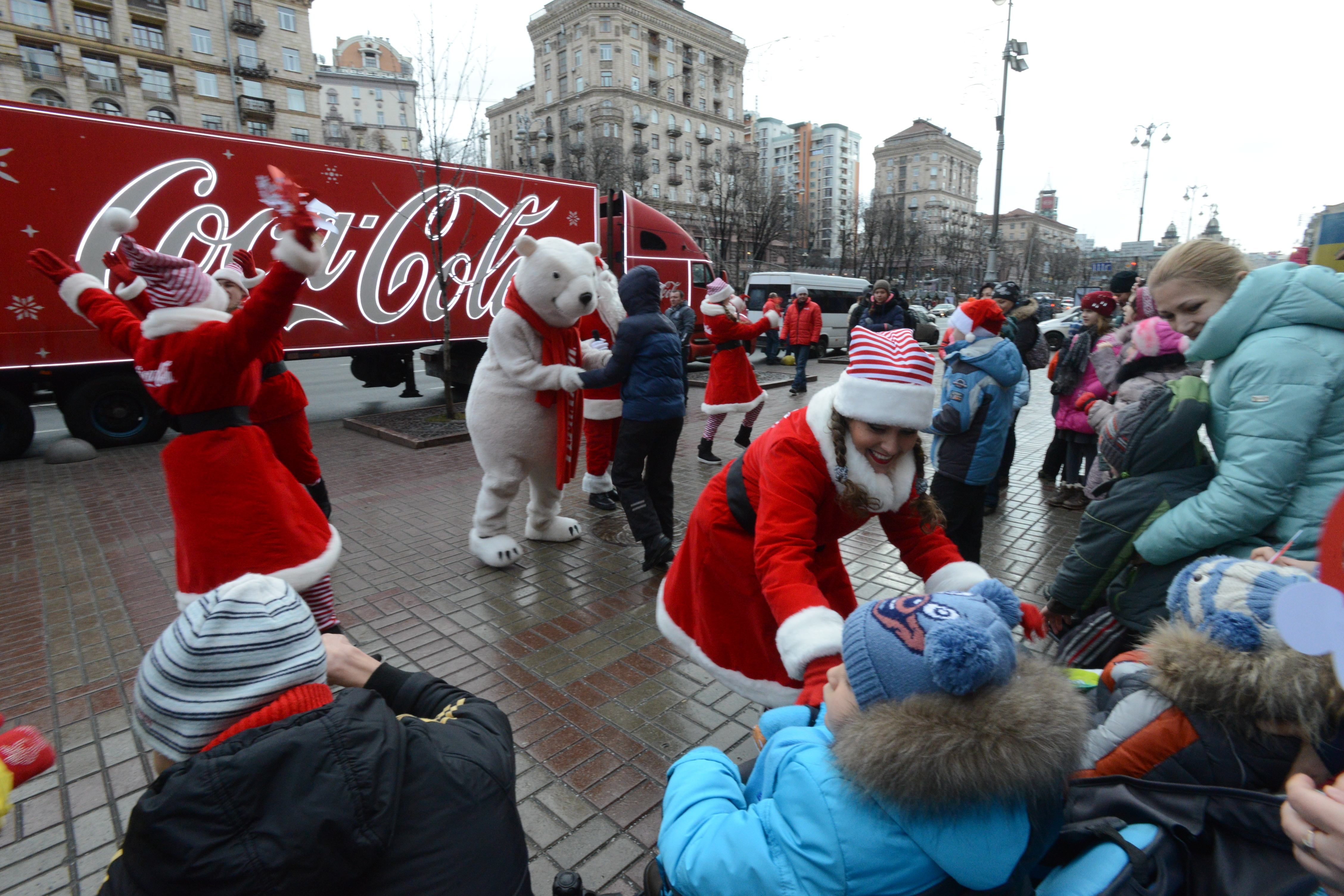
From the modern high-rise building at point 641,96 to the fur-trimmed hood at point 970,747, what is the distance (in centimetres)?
5363

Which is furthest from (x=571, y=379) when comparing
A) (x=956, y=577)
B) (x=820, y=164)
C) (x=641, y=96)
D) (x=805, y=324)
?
(x=820, y=164)

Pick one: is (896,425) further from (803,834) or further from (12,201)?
(12,201)

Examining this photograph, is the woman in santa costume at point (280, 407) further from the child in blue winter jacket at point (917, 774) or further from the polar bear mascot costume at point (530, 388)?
the child in blue winter jacket at point (917, 774)

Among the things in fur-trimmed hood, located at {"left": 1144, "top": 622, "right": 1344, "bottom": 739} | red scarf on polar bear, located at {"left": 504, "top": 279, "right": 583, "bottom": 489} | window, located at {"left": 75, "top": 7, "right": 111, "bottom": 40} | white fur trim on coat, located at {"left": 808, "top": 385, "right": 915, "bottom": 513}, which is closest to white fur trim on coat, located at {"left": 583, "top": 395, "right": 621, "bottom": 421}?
red scarf on polar bear, located at {"left": 504, "top": 279, "right": 583, "bottom": 489}

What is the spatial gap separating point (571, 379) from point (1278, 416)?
3467mm

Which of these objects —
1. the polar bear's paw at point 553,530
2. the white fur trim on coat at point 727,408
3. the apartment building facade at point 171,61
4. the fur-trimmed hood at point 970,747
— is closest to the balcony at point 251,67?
the apartment building facade at point 171,61

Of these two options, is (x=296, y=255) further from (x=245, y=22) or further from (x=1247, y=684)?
(x=245, y=22)

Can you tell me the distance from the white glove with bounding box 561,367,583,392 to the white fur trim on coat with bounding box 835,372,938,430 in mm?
2727

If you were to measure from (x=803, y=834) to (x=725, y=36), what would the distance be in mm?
68450

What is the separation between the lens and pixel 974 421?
3943mm

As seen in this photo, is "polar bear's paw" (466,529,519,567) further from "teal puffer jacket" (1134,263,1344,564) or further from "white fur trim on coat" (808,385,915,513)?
"teal puffer jacket" (1134,263,1344,564)

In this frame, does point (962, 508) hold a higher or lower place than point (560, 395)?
lower

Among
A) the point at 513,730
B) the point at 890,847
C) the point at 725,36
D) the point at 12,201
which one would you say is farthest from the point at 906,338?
the point at 725,36

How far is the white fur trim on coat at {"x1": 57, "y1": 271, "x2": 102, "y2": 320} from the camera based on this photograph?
278cm
